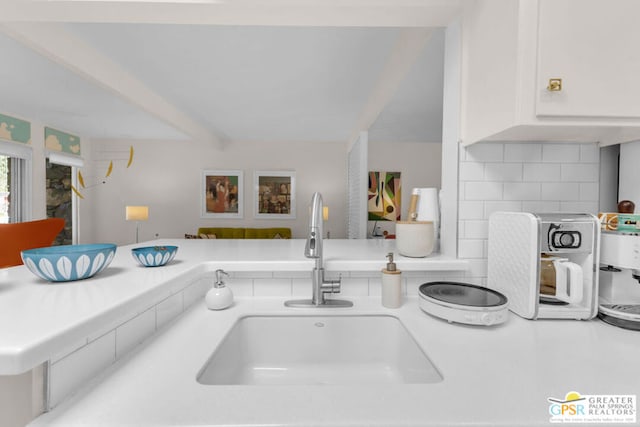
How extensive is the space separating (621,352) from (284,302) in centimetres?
89

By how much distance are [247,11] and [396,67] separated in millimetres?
1557

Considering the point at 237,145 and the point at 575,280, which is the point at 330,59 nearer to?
the point at 575,280

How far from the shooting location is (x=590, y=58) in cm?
84

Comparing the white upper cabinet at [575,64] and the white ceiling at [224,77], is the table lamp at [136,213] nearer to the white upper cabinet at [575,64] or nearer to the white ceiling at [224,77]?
the white ceiling at [224,77]

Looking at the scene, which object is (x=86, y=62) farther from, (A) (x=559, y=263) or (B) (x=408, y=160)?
(B) (x=408, y=160)

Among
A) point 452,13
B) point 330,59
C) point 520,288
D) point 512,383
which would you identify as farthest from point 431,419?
point 330,59

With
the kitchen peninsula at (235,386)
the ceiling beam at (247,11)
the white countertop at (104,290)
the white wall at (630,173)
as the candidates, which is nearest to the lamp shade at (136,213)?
the ceiling beam at (247,11)

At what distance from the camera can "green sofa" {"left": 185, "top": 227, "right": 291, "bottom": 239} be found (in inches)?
206

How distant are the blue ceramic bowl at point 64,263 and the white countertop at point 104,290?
0.07 ft

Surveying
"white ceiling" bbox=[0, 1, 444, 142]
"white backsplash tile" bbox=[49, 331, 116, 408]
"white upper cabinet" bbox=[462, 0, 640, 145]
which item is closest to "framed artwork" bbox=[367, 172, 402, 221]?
"white ceiling" bbox=[0, 1, 444, 142]

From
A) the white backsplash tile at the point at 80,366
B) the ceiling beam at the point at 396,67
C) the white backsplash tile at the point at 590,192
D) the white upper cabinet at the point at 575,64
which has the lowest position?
the white backsplash tile at the point at 80,366

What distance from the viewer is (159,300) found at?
0.84 m

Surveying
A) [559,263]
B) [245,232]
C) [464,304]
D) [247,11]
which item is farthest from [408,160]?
[464,304]

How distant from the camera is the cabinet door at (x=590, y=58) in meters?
0.84
